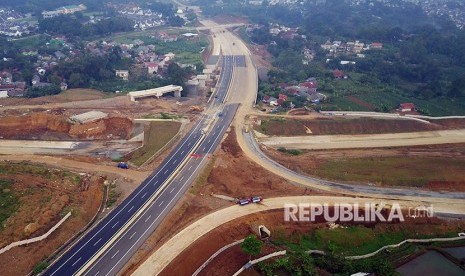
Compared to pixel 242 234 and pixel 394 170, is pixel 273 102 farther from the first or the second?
pixel 242 234

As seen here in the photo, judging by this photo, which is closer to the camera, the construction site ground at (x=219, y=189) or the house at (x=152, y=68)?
the construction site ground at (x=219, y=189)

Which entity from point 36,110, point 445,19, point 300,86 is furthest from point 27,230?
point 445,19

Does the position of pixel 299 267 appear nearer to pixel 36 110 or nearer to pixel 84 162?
pixel 84 162

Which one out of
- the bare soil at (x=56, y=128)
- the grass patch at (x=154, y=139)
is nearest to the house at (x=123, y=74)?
the bare soil at (x=56, y=128)

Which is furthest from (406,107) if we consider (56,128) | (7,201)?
(7,201)

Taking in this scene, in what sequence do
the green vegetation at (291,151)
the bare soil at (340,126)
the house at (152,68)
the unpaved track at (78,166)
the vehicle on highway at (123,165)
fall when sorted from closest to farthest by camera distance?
the unpaved track at (78,166) < the vehicle on highway at (123,165) < the green vegetation at (291,151) < the bare soil at (340,126) < the house at (152,68)

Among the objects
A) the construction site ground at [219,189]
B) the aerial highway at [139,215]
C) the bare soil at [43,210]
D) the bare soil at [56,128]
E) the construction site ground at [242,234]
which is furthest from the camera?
the bare soil at [56,128]

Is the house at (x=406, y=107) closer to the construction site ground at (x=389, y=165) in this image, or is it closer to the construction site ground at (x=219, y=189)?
the construction site ground at (x=389, y=165)
